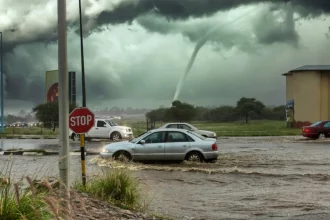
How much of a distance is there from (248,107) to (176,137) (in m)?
93.6

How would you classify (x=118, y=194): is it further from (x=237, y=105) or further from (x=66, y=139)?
(x=237, y=105)

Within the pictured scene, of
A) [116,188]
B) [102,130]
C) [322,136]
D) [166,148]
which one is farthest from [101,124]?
[116,188]

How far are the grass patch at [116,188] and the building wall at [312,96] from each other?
186ft

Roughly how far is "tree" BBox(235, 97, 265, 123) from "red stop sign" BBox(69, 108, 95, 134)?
101 meters

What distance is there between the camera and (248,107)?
112375 millimetres

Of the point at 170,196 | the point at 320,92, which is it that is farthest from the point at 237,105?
the point at 170,196

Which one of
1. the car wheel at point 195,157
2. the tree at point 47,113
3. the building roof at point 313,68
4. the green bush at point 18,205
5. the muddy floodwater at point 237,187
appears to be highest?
the building roof at point 313,68

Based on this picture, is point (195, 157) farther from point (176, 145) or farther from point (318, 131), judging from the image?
point (318, 131)

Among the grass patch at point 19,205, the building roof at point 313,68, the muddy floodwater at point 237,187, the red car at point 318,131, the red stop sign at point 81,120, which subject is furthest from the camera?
the building roof at point 313,68

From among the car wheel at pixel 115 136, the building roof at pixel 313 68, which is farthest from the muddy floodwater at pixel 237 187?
the building roof at pixel 313 68

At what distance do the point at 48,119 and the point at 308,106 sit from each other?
34.1m

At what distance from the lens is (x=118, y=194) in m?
10.2

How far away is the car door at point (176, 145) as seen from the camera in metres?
20.2

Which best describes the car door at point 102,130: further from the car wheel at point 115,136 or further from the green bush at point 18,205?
the green bush at point 18,205
